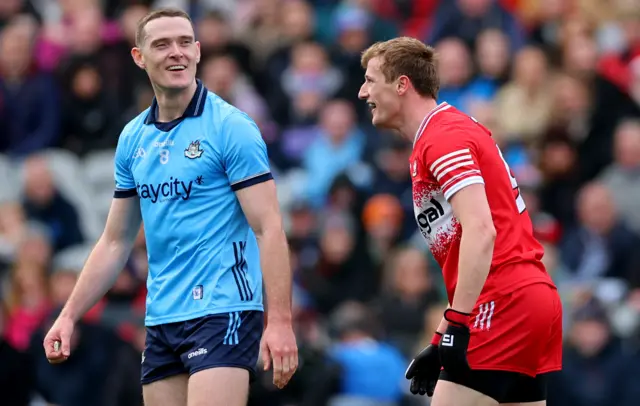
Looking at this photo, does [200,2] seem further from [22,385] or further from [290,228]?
[22,385]

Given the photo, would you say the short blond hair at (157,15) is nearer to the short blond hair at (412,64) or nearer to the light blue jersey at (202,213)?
the light blue jersey at (202,213)

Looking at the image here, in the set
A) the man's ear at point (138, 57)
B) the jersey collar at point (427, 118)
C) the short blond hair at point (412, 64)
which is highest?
the man's ear at point (138, 57)

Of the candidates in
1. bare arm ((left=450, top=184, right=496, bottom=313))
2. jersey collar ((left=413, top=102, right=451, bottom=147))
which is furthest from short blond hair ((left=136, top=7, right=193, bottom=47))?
bare arm ((left=450, top=184, right=496, bottom=313))

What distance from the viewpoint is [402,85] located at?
21.5 ft

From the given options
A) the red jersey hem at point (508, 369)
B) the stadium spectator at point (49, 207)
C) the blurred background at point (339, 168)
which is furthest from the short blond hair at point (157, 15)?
the stadium spectator at point (49, 207)

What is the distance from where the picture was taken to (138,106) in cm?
1498

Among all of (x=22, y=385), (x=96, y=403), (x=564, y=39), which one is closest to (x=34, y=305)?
→ (x=96, y=403)

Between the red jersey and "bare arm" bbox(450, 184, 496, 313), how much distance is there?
0.39 ft

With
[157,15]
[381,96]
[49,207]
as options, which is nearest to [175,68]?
[157,15]

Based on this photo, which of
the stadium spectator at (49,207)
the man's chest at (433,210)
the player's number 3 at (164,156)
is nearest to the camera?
the man's chest at (433,210)

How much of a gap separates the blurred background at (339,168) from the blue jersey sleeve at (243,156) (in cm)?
465

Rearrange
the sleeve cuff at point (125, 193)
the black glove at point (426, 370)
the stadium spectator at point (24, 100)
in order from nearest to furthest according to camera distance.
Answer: the black glove at point (426, 370) < the sleeve cuff at point (125, 193) < the stadium spectator at point (24, 100)

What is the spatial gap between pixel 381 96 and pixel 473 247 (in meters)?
1.09

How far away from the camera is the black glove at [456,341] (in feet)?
19.5
